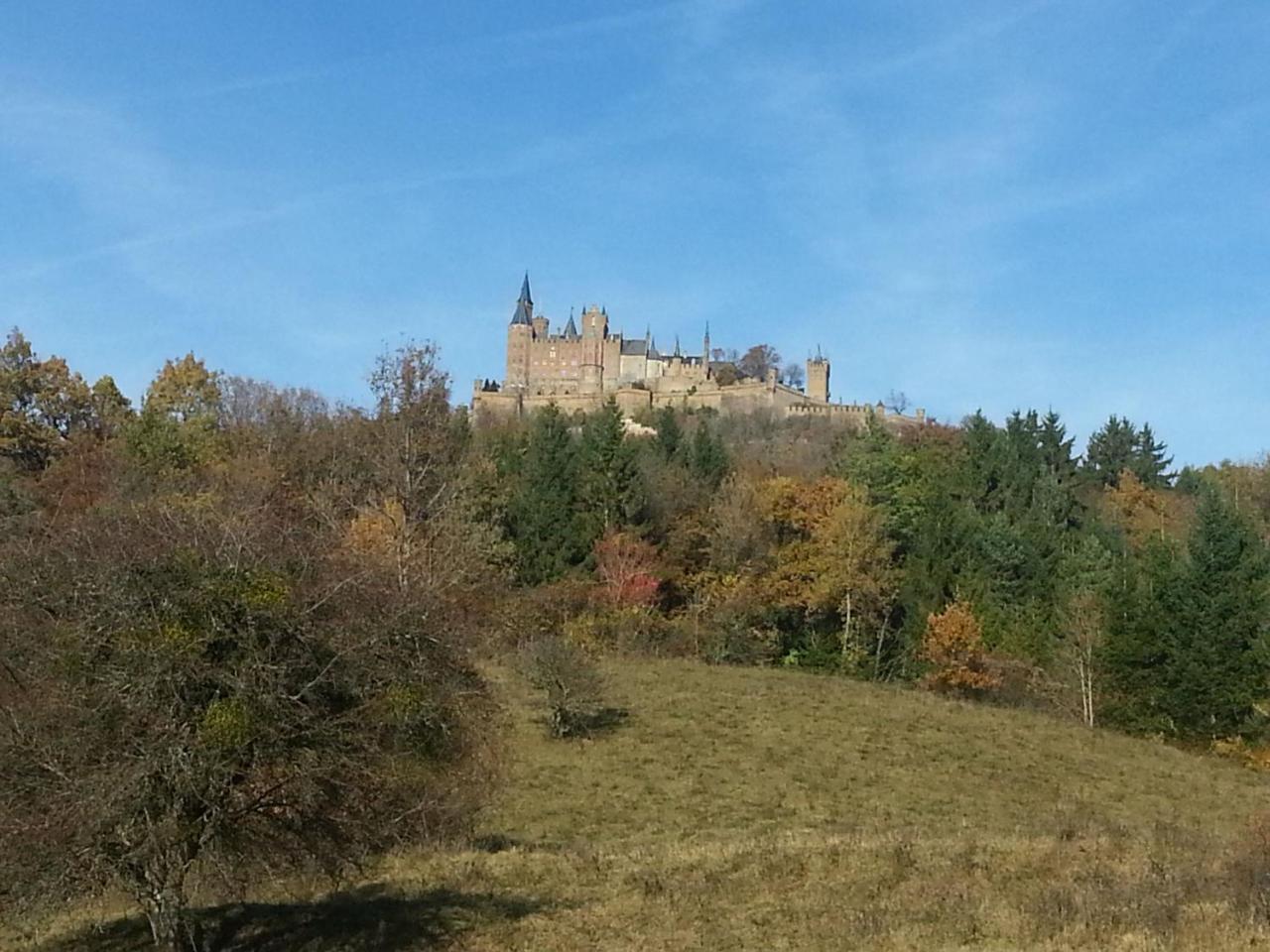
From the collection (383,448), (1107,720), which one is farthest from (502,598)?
(1107,720)

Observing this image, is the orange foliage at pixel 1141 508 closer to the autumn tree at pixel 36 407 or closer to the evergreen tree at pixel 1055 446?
the evergreen tree at pixel 1055 446

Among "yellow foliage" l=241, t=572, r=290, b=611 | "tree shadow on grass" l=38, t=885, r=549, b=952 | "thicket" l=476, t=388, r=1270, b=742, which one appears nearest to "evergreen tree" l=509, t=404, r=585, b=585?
"thicket" l=476, t=388, r=1270, b=742

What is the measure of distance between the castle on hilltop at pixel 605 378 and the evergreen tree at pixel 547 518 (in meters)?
69.2

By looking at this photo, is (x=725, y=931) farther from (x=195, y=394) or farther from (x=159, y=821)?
(x=195, y=394)

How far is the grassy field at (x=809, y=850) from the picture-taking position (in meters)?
13.3

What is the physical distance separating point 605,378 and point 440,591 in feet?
416

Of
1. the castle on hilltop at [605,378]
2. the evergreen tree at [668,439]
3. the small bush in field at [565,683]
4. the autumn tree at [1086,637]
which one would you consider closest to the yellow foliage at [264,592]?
the small bush in field at [565,683]

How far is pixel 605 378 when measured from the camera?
14950 cm

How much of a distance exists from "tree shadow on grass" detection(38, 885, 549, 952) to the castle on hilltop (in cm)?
10734

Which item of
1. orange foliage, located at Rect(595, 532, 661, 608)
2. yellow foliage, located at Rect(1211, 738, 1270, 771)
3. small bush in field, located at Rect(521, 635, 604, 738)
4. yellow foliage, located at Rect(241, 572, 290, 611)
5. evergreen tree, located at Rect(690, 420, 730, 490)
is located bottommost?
yellow foliage, located at Rect(1211, 738, 1270, 771)

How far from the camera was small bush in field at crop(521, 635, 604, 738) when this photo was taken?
29438 mm

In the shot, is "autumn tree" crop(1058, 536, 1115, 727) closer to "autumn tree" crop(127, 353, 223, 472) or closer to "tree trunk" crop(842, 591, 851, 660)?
"tree trunk" crop(842, 591, 851, 660)

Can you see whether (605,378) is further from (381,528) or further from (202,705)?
(202,705)

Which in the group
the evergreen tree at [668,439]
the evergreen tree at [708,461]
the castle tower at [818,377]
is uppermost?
the castle tower at [818,377]
